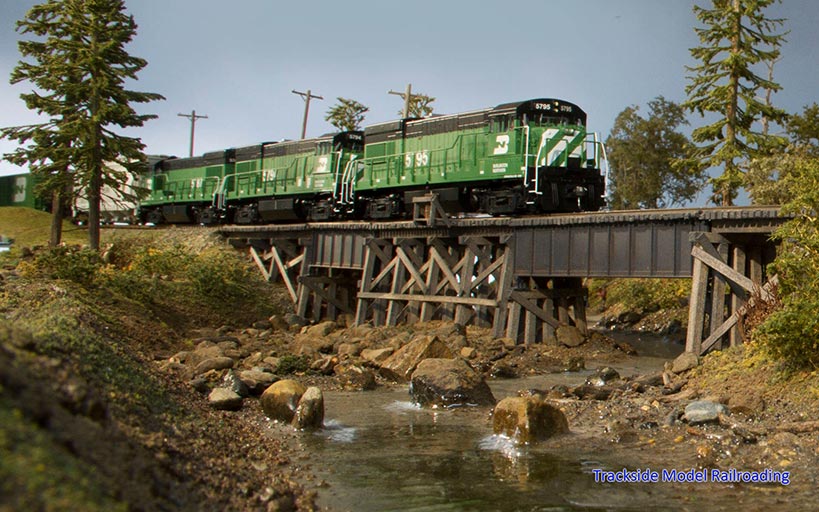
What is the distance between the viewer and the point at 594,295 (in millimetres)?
40969

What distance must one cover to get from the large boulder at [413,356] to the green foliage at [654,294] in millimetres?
16540

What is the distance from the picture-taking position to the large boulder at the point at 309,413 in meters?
12.9

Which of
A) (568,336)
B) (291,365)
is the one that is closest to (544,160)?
(568,336)

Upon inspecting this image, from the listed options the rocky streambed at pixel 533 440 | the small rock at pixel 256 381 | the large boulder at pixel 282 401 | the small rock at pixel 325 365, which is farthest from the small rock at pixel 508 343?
the large boulder at pixel 282 401

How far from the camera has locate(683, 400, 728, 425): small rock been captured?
37.4ft

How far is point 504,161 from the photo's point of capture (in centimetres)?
2336

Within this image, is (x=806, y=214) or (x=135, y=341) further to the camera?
(x=135, y=341)

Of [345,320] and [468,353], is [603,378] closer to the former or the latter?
[468,353]

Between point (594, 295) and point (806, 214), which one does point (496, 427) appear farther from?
point (594, 295)

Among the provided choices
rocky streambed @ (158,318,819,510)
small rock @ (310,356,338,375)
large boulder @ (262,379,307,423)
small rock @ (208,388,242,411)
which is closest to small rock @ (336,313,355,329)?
small rock @ (310,356,338,375)

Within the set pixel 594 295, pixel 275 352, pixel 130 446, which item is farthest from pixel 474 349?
pixel 594 295

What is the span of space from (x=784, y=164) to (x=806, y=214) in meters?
13.9

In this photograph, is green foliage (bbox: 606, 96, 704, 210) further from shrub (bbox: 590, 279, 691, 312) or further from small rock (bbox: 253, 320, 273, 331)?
small rock (bbox: 253, 320, 273, 331)

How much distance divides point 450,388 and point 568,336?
903 cm
